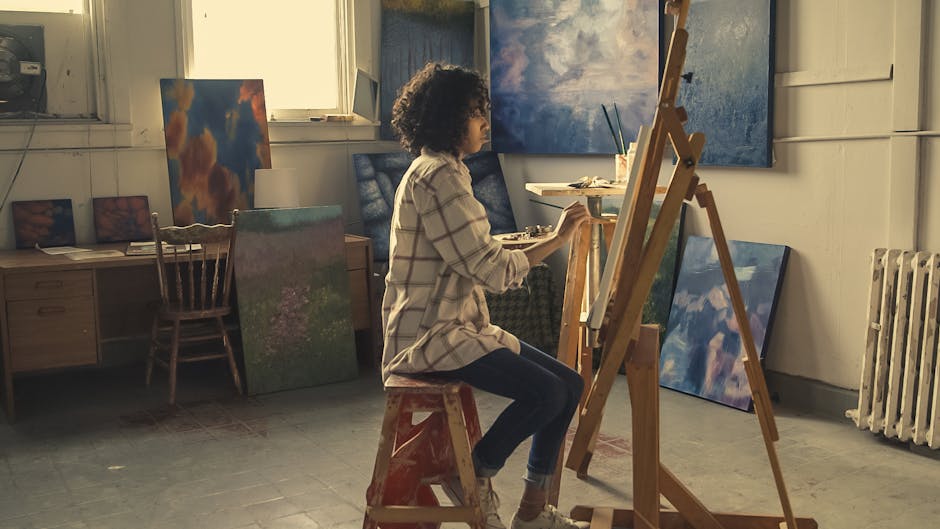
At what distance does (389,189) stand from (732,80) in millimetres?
2238

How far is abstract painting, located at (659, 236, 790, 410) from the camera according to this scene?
15.6 ft

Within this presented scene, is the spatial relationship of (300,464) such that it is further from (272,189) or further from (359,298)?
(272,189)

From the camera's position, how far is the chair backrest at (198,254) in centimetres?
480

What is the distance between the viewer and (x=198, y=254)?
5094mm

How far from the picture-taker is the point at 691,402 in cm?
488

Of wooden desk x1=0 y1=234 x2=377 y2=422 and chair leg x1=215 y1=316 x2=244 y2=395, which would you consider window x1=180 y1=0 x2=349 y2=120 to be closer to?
wooden desk x1=0 y1=234 x2=377 y2=422

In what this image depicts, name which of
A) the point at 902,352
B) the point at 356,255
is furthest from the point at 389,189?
the point at 902,352

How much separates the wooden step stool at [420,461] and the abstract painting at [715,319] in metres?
2.05

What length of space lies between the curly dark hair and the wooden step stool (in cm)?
69

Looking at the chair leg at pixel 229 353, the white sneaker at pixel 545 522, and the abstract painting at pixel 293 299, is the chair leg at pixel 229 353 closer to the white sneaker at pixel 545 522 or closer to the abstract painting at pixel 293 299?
the abstract painting at pixel 293 299

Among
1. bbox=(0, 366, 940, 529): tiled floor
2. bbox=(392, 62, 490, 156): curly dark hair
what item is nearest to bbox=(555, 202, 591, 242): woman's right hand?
bbox=(392, 62, 490, 156): curly dark hair

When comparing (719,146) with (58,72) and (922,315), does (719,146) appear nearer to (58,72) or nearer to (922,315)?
(922,315)

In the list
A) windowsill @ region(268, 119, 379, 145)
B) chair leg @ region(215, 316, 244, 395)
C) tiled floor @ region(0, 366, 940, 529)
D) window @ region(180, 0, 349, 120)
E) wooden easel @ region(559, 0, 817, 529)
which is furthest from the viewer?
windowsill @ region(268, 119, 379, 145)

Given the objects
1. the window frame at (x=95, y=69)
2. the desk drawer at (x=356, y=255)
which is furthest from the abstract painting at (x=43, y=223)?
the desk drawer at (x=356, y=255)
